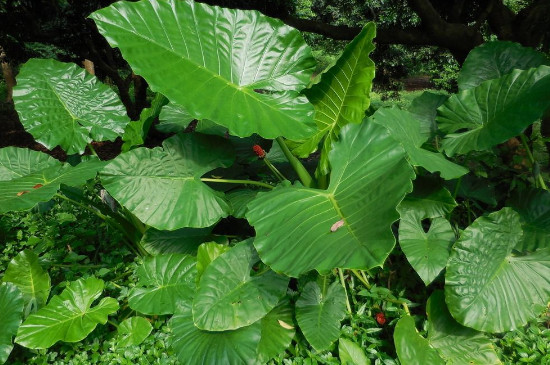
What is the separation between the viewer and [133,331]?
5.09 feet

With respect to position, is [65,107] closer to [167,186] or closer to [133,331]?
[167,186]

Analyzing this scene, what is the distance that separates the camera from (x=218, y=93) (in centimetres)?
150

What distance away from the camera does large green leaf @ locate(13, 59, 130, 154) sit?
1874 mm

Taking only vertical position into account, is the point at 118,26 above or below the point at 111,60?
above

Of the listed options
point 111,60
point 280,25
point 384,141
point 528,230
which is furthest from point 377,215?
point 111,60

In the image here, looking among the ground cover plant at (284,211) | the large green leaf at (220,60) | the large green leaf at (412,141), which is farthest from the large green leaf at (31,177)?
the large green leaf at (412,141)

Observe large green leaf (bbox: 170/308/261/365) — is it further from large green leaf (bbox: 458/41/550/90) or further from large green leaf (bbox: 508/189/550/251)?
large green leaf (bbox: 458/41/550/90)

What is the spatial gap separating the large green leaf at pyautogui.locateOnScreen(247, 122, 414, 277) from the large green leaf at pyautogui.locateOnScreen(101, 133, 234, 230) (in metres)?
0.28

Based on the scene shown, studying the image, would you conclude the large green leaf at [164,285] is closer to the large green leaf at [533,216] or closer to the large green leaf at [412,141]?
the large green leaf at [412,141]

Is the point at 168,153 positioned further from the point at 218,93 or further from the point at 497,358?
the point at 497,358

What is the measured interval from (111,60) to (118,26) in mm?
3475

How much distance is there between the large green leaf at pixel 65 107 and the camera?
1.87 m

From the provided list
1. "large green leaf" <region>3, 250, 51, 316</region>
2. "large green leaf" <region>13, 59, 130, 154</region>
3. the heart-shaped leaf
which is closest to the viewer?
the heart-shaped leaf

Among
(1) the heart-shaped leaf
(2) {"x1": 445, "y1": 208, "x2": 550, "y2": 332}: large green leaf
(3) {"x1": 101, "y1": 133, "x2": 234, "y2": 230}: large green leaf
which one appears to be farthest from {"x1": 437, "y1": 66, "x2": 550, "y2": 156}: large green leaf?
(1) the heart-shaped leaf
